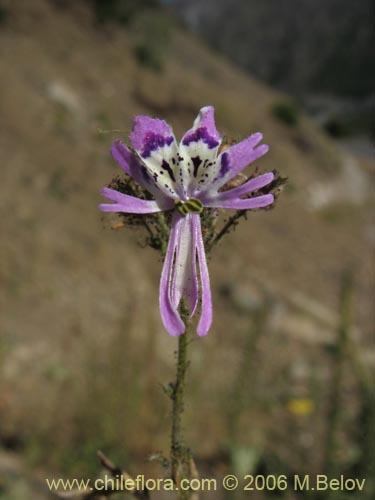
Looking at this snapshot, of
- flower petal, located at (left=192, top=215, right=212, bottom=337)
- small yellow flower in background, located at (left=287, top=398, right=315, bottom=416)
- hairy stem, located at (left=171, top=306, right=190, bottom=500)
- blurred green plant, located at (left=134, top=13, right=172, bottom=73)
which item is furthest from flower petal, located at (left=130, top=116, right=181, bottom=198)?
blurred green plant, located at (left=134, top=13, right=172, bottom=73)

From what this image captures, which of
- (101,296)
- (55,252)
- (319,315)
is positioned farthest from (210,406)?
(319,315)

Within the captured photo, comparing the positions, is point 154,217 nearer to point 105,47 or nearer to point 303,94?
point 105,47

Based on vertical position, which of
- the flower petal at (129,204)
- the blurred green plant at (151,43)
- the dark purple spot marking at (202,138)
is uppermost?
the blurred green plant at (151,43)

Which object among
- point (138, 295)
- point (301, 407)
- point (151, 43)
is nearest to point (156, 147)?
point (301, 407)

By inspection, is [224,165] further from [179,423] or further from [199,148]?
[179,423]

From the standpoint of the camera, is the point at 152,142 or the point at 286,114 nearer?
the point at 152,142

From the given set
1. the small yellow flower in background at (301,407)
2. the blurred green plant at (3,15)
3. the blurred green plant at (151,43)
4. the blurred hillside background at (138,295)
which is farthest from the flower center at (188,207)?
the blurred green plant at (151,43)

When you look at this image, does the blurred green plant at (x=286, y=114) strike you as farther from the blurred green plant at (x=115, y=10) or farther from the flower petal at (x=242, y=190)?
the flower petal at (x=242, y=190)
